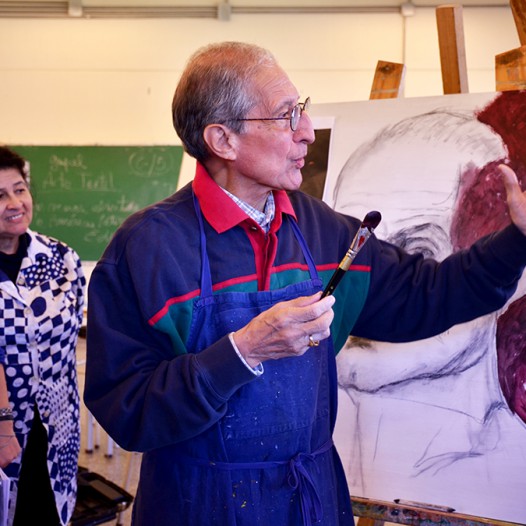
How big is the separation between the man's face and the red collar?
7 centimetres

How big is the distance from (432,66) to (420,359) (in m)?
4.60

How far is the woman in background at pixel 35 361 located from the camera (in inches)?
83.8

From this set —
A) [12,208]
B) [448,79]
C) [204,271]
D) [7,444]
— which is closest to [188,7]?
[12,208]

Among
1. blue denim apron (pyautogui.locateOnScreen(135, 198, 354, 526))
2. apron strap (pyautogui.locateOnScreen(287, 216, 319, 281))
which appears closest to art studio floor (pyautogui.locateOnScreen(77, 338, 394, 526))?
blue denim apron (pyautogui.locateOnScreen(135, 198, 354, 526))

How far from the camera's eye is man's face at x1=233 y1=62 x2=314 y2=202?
136 centimetres

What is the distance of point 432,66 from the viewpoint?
19.5 feet

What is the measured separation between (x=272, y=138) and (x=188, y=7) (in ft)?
17.2

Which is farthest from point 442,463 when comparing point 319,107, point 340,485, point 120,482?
point 120,482

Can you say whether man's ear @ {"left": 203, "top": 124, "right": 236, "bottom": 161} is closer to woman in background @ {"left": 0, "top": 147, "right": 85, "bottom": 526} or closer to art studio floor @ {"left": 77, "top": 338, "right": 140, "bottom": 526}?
woman in background @ {"left": 0, "top": 147, "right": 85, "bottom": 526}

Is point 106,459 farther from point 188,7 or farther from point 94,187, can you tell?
point 188,7

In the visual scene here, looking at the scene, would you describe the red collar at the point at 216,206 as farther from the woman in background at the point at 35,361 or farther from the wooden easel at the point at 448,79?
the woman in background at the point at 35,361

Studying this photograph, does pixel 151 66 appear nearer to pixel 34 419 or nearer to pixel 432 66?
pixel 432 66

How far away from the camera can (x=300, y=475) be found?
1.34 meters

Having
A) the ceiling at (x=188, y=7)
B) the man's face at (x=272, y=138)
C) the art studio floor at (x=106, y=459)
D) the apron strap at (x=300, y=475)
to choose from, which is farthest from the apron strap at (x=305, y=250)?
the ceiling at (x=188, y=7)
